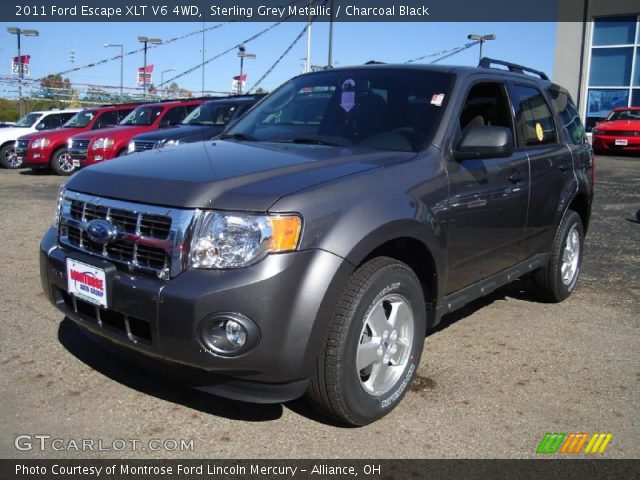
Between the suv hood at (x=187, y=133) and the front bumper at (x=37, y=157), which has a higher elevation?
the suv hood at (x=187, y=133)

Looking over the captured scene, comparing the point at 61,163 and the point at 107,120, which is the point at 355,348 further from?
the point at 107,120

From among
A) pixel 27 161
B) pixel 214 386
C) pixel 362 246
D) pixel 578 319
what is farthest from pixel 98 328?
pixel 27 161

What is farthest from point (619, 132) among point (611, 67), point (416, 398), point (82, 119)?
point (416, 398)

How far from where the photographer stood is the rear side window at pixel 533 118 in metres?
4.37

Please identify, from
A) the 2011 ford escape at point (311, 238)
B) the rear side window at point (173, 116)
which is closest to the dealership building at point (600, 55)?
the rear side window at point (173, 116)

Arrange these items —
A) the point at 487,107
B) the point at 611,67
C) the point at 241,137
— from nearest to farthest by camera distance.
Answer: the point at 241,137
the point at 487,107
the point at 611,67

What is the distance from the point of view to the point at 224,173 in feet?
9.24

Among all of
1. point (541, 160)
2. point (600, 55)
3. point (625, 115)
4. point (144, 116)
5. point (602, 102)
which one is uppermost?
point (600, 55)

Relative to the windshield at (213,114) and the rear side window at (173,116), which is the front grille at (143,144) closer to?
the windshield at (213,114)

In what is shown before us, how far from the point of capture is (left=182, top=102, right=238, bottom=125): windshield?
11703 mm

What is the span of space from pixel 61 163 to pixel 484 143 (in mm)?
13836

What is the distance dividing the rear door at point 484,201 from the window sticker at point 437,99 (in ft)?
0.38

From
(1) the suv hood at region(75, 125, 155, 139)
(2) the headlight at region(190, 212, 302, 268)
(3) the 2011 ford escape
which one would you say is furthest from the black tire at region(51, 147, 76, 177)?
(2) the headlight at region(190, 212, 302, 268)

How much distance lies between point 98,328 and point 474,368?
7.15ft
